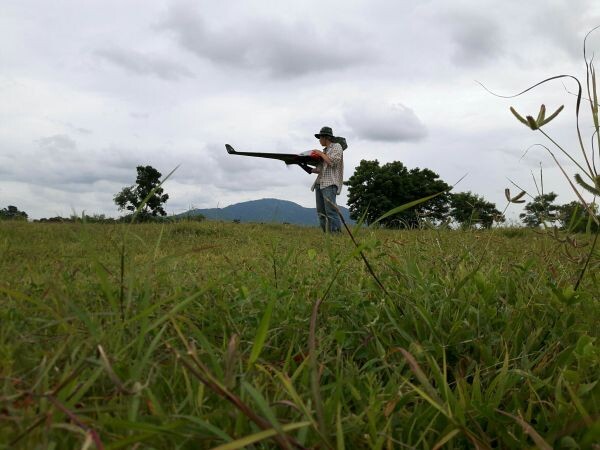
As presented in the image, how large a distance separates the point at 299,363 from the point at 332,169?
9969 millimetres

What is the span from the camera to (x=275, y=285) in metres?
2.51

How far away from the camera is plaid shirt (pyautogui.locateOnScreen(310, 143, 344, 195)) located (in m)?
11.3

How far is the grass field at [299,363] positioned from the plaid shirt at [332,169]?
8.72 metres

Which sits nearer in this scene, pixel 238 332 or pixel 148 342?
pixel 148 342

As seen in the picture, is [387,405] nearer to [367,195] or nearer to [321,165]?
[321,165]

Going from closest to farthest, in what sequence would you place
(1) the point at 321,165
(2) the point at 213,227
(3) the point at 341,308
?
(3) the point at 341,308
(2) the point at 213,227
(1) the point at 321,165

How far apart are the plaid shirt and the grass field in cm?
872

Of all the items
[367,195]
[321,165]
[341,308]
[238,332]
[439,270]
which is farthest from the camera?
[367,195]

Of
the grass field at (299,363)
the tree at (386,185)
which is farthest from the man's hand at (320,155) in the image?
the tree at (386,185)

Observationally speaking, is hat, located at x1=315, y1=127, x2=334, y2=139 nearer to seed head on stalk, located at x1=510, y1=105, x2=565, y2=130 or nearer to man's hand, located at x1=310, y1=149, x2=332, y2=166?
man's hand, located at x1=310, y1=149, x2=332, y2=166

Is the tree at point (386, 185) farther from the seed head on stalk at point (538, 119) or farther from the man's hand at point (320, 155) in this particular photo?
the seed head on stalk at point (538, 119)

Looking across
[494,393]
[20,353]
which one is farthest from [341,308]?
[20,353]

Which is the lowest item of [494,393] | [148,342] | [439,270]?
[494,393]

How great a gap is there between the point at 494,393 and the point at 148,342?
1.07m
